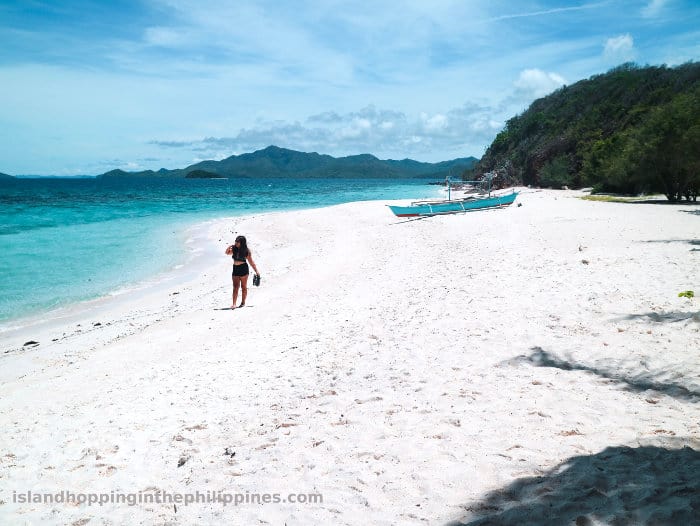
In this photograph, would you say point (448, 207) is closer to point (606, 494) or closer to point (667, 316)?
point (667, 316)

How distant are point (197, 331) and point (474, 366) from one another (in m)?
5.99

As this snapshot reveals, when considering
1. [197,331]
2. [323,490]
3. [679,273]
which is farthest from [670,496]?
[197,331]

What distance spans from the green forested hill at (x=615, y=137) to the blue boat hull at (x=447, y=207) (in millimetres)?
8127

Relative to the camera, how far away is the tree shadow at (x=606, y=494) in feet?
9.02

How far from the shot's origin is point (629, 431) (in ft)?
12.8

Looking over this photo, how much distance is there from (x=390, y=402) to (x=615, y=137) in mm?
40446

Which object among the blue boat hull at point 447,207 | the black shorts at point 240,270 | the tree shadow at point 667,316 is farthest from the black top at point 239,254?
the blue boat hull at point 447,207

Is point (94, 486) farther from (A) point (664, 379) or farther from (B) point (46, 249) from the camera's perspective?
(B) point (46, 249)

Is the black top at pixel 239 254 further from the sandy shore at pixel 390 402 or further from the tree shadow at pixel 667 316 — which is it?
the tree shadow at pixel 667 316

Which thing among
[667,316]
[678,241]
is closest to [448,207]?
[678,241]

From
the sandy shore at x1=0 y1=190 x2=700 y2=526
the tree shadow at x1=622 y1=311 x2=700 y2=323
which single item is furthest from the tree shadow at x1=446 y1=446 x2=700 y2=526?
the tree shadow at x1=622 y1=311 x2=700 y2=323

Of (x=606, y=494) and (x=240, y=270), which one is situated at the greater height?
(x=240, y=270)

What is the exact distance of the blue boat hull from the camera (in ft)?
91.5

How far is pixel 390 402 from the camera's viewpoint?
4973 millimetres
